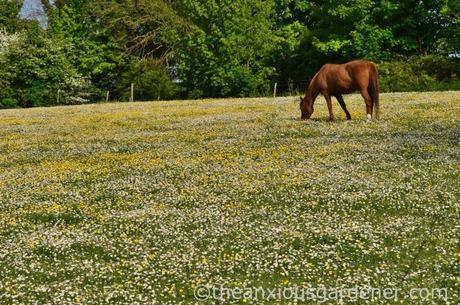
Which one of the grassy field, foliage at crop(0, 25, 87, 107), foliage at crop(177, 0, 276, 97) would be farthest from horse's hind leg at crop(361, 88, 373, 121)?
foliage at crop(0, 25, 87, 107)

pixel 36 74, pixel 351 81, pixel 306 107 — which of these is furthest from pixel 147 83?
pixel 351 81

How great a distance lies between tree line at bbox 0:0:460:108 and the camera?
62.9 meters

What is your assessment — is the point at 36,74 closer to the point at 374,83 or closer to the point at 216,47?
the point at 216,47

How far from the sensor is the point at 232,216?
11.6 metres

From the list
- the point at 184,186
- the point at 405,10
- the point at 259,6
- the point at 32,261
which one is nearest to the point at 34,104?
the point at 259,6

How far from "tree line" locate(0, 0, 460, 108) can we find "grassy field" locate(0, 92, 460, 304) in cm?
3775

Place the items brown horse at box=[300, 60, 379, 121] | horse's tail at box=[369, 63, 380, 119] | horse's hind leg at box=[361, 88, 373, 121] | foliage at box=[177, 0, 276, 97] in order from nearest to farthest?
horse's tail at box=[369, 63, 380, 119] → brown horse at box=[300, 60, 379, 121] → horse's hind leg at box=[361, 88, 373, 121] → foliage at box=[177, 0, 276, 97]

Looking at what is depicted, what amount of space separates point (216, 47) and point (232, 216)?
58887mm

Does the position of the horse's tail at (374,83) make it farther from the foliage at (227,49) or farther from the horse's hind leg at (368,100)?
the foliage at (227,49)

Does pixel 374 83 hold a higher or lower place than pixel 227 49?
lower

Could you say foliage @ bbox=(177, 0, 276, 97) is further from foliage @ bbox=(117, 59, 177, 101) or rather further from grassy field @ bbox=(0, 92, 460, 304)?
grassy field @ bbox=(0, 92, 460, 304)

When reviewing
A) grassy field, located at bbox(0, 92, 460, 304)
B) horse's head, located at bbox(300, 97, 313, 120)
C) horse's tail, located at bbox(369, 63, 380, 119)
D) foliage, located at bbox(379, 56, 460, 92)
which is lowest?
grassy field, located at bbox(0, 92, 460, 304)

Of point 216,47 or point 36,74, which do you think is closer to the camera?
point 216,47

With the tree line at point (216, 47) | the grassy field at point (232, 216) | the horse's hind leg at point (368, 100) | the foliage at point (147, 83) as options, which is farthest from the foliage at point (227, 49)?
the grassy field at point (232, 216)
